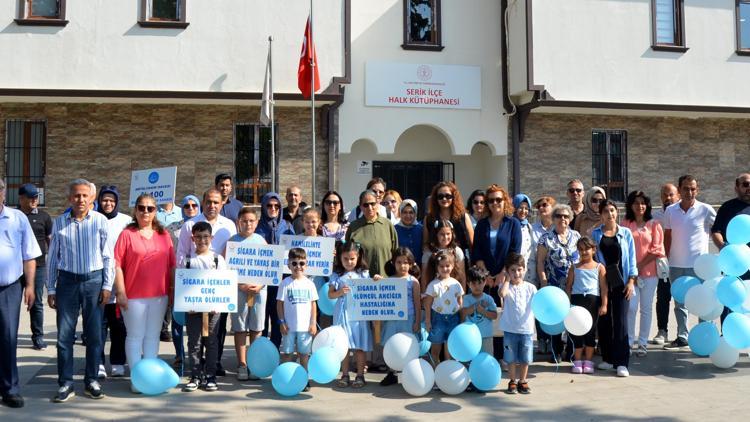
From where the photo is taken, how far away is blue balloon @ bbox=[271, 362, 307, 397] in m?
5.69

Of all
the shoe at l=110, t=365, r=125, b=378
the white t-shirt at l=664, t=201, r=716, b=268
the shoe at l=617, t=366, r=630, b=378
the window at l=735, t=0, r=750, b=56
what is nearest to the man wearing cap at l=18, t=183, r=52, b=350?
the shoe at l=110, t=365, r=125, b=378

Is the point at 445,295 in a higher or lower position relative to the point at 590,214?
lower

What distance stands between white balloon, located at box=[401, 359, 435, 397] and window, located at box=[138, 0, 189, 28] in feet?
32.4

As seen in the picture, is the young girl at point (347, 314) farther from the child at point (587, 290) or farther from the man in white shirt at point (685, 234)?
the man in white shirt at point (685, 234)

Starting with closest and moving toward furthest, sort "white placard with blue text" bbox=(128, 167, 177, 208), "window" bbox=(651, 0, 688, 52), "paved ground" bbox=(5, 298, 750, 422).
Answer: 1. "paved ground" bbox=(5, 298, 750, 422)
2. "white placard with blue text" bbox=(128, 167, 177, 208)
3. "window" bbox=(651, 0, 688, 52)

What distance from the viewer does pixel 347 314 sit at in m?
6.10

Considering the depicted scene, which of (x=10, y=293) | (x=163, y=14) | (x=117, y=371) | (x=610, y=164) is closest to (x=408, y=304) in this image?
(x=117, y=371)

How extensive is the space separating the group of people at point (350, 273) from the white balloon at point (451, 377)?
1.40 ft

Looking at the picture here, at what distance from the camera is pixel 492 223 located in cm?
668

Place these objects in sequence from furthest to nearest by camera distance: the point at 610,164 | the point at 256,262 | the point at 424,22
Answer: the point at 610,164 < the point at 424,22 < the point at 256,262

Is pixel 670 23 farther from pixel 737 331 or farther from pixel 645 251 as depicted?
pixel 737 331

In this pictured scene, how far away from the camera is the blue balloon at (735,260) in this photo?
658cm

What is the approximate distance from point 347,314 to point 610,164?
1158 centimetres

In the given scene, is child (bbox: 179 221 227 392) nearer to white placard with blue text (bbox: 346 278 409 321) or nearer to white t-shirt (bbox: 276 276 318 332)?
white t-shirt (bbox: 276 276 318 332)
